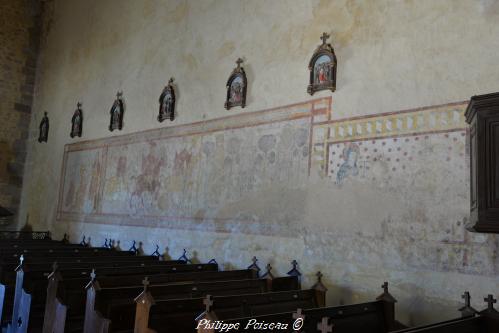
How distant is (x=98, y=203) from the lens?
9320 millimetres

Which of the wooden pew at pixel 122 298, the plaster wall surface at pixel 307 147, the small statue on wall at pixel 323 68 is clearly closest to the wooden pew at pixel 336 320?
the plaster wall surface at pixel 307 147

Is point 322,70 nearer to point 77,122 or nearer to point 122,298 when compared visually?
point 122,298

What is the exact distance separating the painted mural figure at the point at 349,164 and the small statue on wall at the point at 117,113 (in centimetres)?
528

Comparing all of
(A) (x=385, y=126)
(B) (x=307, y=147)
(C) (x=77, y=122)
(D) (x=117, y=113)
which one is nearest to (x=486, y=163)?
(A) (x=385, y=126)

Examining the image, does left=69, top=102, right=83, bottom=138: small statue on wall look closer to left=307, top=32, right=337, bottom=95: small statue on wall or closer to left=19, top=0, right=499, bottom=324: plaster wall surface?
left=19, top=0, right=499, bottom=324: plaster wall surface

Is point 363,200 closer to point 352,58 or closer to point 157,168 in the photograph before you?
point 352,58

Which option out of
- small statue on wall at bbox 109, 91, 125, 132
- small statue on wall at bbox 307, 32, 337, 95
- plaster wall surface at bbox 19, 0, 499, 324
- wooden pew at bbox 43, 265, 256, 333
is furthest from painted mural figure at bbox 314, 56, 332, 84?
small statue on wall at bbox 109, 91, 125, 132

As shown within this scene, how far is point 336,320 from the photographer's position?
11.5 feet

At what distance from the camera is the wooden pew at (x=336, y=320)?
304 centimetres

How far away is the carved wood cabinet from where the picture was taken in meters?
3.36

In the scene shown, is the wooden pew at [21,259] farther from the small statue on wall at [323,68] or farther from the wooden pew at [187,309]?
the small statue on wall at [323,68]

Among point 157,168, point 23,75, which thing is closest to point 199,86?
point 157,168

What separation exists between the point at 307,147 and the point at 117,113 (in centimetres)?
496

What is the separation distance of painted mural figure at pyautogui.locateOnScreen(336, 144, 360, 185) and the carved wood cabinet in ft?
5.55
